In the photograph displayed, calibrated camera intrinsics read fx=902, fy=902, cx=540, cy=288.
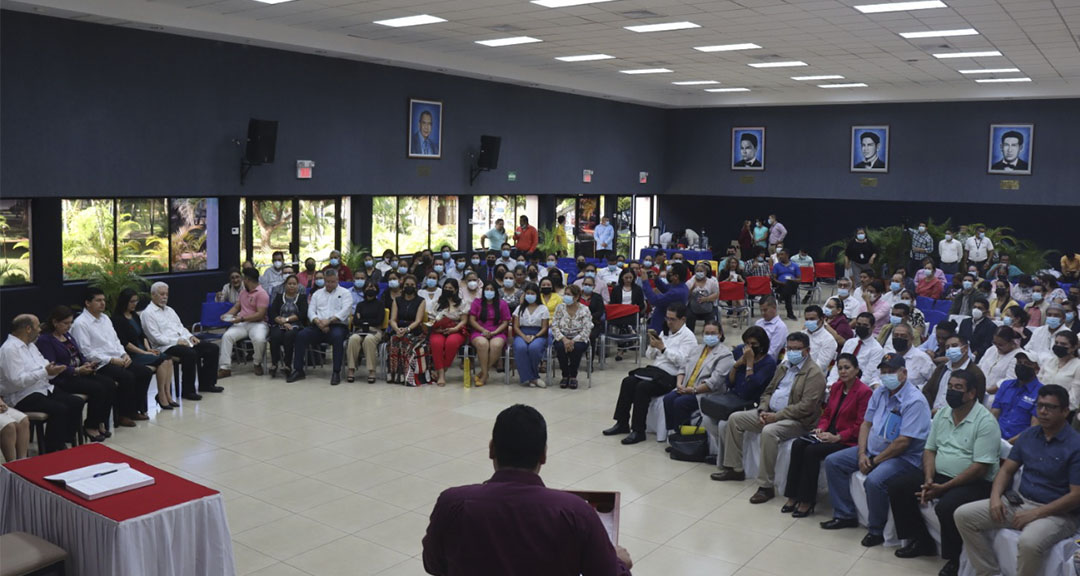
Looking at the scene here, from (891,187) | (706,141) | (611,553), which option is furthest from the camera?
(706,141)

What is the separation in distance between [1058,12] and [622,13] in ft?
18.1

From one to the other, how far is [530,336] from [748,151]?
15059 mm

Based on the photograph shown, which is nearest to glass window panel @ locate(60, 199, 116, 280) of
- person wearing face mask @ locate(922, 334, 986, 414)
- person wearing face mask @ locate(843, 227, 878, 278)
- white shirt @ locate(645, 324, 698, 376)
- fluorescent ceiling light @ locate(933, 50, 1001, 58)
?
white shirt @ locate(645, 324, 698, 376)

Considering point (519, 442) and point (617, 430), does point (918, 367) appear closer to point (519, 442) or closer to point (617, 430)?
point (617, 430)

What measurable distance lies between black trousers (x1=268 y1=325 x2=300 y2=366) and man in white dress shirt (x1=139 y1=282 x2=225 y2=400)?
989 mm

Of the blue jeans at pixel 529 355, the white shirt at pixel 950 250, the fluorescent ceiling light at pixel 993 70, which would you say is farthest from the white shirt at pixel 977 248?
the blue jeans at pixel 529 355

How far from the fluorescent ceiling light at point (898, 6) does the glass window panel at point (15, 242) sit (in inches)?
456

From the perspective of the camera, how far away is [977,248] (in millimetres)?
19266

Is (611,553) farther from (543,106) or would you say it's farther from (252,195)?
(543,106)

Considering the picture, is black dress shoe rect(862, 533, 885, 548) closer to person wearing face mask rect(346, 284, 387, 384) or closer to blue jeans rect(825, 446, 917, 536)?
blue jeans rect(825, 446, 917, 536)

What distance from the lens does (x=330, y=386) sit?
11727 mm

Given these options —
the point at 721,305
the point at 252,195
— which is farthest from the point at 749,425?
the point at 252,195

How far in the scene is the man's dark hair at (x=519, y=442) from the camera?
2.94 meters

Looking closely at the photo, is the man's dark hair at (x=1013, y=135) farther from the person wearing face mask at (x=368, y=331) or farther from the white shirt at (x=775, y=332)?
the person wearing face mask at (x=368, y=331)
